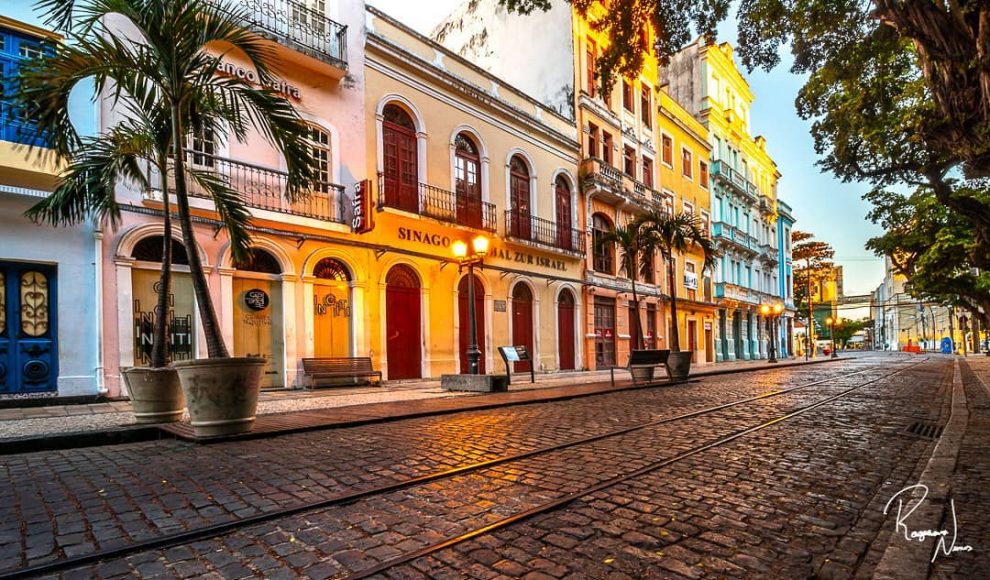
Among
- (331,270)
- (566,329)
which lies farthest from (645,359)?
(331,270)

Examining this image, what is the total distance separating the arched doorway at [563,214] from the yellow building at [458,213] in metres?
0.05

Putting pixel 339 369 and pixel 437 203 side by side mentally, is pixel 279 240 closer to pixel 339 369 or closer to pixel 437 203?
pixel 339 369

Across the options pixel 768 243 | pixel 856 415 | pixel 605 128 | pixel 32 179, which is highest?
pixel 605 128

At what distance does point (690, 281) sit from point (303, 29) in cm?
2294

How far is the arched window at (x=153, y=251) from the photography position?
1030 centimetres

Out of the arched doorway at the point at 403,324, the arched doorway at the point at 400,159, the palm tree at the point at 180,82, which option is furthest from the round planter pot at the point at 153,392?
the arched doorway at the point at 400,159

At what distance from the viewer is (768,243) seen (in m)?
40.7

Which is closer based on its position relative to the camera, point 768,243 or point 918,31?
point 918,31

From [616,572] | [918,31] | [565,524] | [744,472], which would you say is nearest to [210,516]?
[565,524]

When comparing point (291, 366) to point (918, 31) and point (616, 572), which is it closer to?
point (616, 572)

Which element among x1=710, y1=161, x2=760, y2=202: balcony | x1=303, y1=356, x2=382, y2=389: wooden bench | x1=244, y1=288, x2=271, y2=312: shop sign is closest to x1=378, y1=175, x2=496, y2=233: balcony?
x1=244, y1=288, x2=271, y2=312: shop sign

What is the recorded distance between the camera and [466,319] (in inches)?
656

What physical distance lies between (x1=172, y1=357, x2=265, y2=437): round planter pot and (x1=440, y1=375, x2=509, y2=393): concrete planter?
6099 mm

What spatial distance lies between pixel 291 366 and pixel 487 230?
7685 mm
